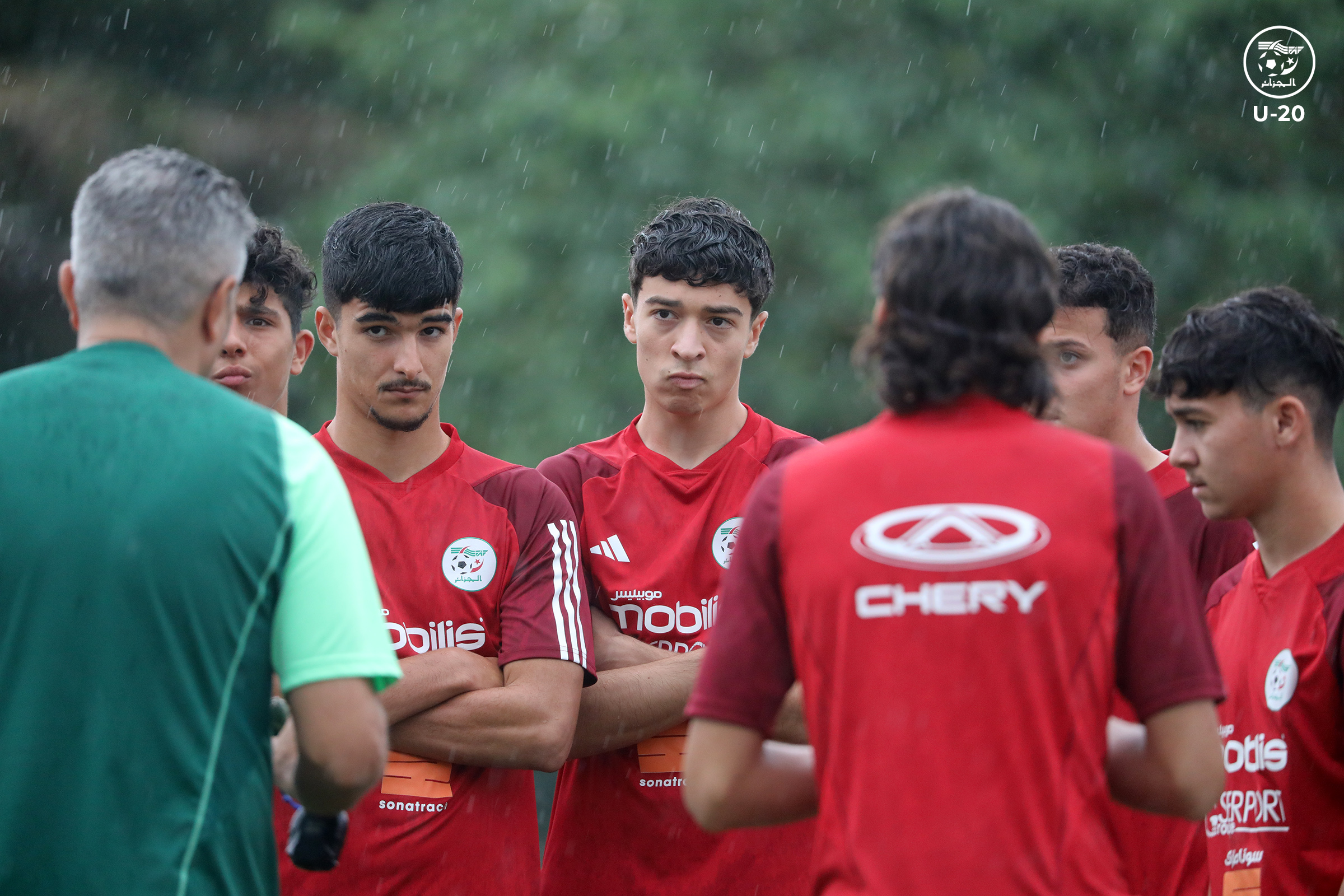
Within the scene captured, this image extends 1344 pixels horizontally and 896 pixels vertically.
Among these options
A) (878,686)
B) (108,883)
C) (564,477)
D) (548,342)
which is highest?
(548,342)

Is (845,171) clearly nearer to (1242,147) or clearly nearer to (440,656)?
(1242,147)

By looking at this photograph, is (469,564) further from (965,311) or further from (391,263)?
(965,311)

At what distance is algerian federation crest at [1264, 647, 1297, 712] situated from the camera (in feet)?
10.9

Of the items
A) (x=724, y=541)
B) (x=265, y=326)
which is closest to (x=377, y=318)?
(x=265, y=326)

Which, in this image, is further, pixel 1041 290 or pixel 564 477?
pixel 564 477

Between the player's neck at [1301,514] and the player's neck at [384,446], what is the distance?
2391 mm

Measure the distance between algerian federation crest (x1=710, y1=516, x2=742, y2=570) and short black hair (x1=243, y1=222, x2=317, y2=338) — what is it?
5.53ft

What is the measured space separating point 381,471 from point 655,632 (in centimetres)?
97

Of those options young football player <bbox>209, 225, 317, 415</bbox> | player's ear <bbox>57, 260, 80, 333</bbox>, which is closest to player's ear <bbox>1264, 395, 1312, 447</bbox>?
player's ear <bbox>57, 260, 80, 333</bbox>

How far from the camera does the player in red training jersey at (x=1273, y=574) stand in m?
3.28

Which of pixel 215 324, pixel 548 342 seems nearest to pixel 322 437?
pixel 215 324

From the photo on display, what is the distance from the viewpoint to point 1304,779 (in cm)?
329

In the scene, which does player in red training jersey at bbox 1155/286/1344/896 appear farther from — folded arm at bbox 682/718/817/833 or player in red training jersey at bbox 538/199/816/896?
folded arm at bbox 682/718/817/833

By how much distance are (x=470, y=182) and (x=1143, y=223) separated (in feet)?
18.0
